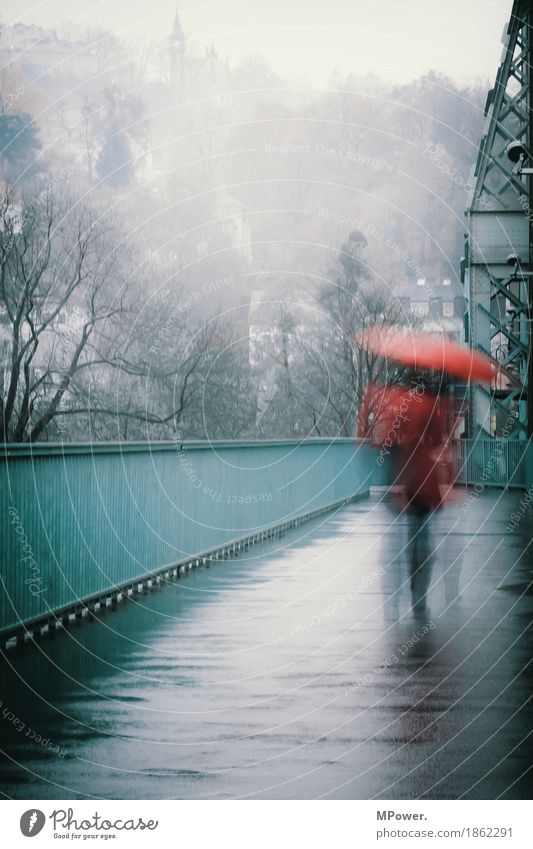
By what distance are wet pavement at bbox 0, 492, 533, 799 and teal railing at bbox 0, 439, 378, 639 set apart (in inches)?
15.6

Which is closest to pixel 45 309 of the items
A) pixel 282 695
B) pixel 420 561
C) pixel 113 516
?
pixel 113 516

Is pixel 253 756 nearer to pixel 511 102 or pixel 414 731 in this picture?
pixel 414 731

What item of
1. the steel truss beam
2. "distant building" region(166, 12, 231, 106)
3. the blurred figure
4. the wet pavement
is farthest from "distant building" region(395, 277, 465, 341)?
the wet pavement

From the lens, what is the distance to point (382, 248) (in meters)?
87.9

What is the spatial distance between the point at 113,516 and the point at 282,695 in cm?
551

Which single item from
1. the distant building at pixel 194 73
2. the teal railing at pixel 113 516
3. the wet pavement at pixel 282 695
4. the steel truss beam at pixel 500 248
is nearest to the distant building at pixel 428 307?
the distant building at pixel 194 73

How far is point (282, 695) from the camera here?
9047 mm

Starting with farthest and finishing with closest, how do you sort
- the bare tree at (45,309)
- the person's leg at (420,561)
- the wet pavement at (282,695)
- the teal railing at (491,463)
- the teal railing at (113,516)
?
the bare tree at (45,309) < the teal railing at (491,463) < the person's leg at (420,561) < the teal railing at (113,516) < the wet pavement at (282,695)

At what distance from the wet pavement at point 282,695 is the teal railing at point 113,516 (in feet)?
1.30

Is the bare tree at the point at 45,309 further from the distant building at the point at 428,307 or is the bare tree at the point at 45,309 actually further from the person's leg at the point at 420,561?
the person's leg at the point at 420,561

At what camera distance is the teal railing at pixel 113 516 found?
38.1 ft

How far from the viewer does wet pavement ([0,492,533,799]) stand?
22.4 feet

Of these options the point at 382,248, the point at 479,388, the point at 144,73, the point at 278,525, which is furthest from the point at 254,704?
the point at 382,248
